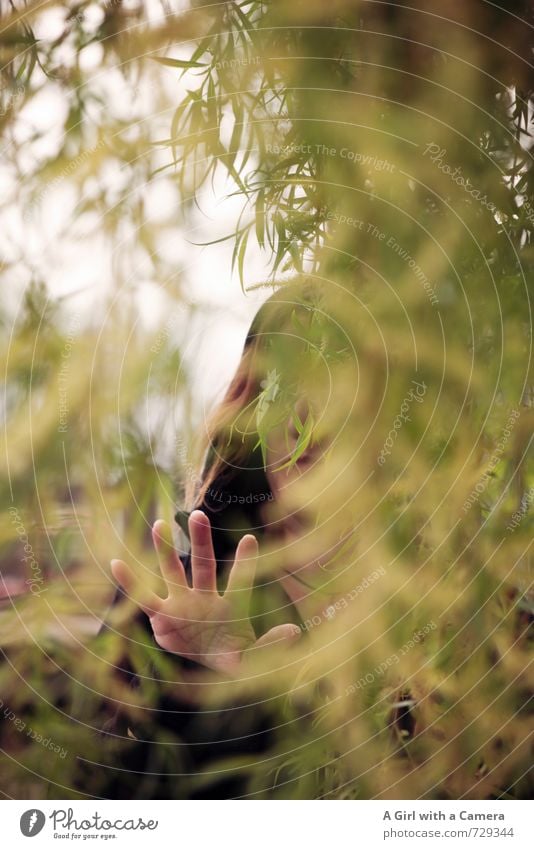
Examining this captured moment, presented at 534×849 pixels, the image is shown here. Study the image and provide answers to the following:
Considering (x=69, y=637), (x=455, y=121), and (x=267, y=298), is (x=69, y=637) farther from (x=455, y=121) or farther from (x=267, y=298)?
(x=455, y=121)

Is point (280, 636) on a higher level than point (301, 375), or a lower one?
lower

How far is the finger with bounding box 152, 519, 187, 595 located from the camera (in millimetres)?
414

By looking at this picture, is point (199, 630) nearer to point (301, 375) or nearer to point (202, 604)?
point (202, 604)

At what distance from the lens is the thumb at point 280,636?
42 cm

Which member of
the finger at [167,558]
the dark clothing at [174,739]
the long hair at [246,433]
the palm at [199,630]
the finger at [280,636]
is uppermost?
the long hair at [246,433]

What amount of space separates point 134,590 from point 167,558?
3 centimetres

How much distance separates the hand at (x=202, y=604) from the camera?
42cm

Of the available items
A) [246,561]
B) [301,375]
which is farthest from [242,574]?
[301,375]

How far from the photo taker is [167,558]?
0.41m

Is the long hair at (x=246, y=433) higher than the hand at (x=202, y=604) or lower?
higher

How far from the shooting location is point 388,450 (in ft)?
1.37

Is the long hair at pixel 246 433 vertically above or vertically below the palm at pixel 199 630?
above

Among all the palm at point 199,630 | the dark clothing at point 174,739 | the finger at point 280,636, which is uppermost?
the finger at point 280,636

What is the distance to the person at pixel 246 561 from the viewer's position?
0.42 meters
